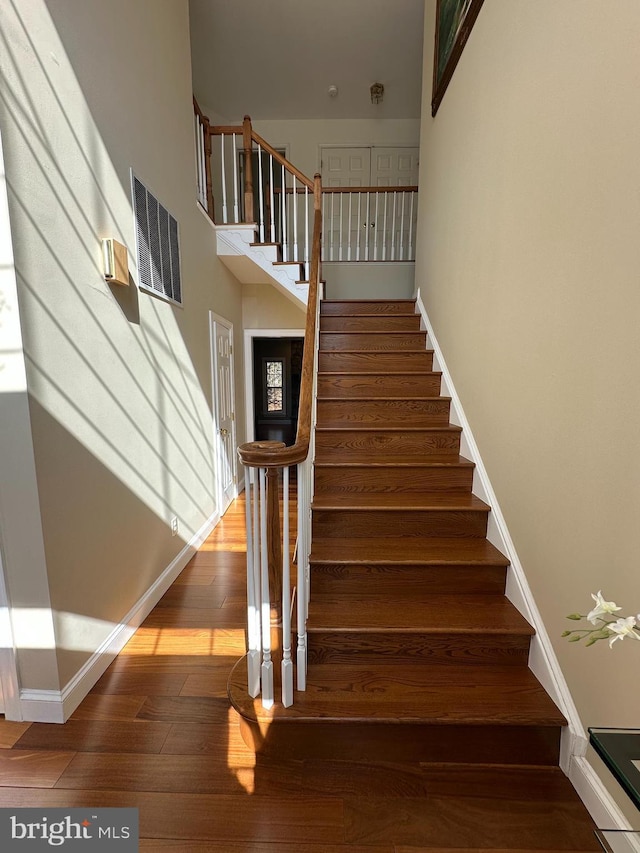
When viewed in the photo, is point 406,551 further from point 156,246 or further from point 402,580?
point 156,246

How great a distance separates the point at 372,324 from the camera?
374cm

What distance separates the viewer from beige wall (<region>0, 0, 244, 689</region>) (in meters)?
1.50

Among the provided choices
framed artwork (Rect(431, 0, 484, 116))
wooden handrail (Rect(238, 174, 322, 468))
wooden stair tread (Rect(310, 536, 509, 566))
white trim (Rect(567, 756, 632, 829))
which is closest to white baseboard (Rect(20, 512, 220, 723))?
wooden stair tread (Rect(310, 536, 509, 566))

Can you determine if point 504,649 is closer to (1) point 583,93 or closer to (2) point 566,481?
(2) point 566,481

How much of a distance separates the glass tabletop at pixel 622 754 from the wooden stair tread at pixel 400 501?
1277mm

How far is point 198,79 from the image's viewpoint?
4.65 meters

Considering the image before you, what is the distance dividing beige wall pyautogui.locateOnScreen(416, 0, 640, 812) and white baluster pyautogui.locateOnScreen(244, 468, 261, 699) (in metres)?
1.12

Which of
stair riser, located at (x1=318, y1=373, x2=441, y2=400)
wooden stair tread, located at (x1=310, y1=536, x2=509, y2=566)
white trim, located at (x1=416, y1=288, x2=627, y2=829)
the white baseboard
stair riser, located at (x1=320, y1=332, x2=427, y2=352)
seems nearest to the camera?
white trim, located at (x1=416, y1=288, x2=627, y2=829)

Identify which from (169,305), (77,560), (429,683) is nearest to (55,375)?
(77,560)

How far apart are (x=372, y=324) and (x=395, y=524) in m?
2.18

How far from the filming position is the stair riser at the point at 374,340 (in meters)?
3.49

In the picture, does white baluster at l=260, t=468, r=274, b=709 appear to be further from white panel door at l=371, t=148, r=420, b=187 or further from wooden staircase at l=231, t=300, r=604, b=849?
white panel door at l=371, t=148, r=420, b=187

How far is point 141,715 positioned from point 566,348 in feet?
7.37

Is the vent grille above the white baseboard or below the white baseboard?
above
